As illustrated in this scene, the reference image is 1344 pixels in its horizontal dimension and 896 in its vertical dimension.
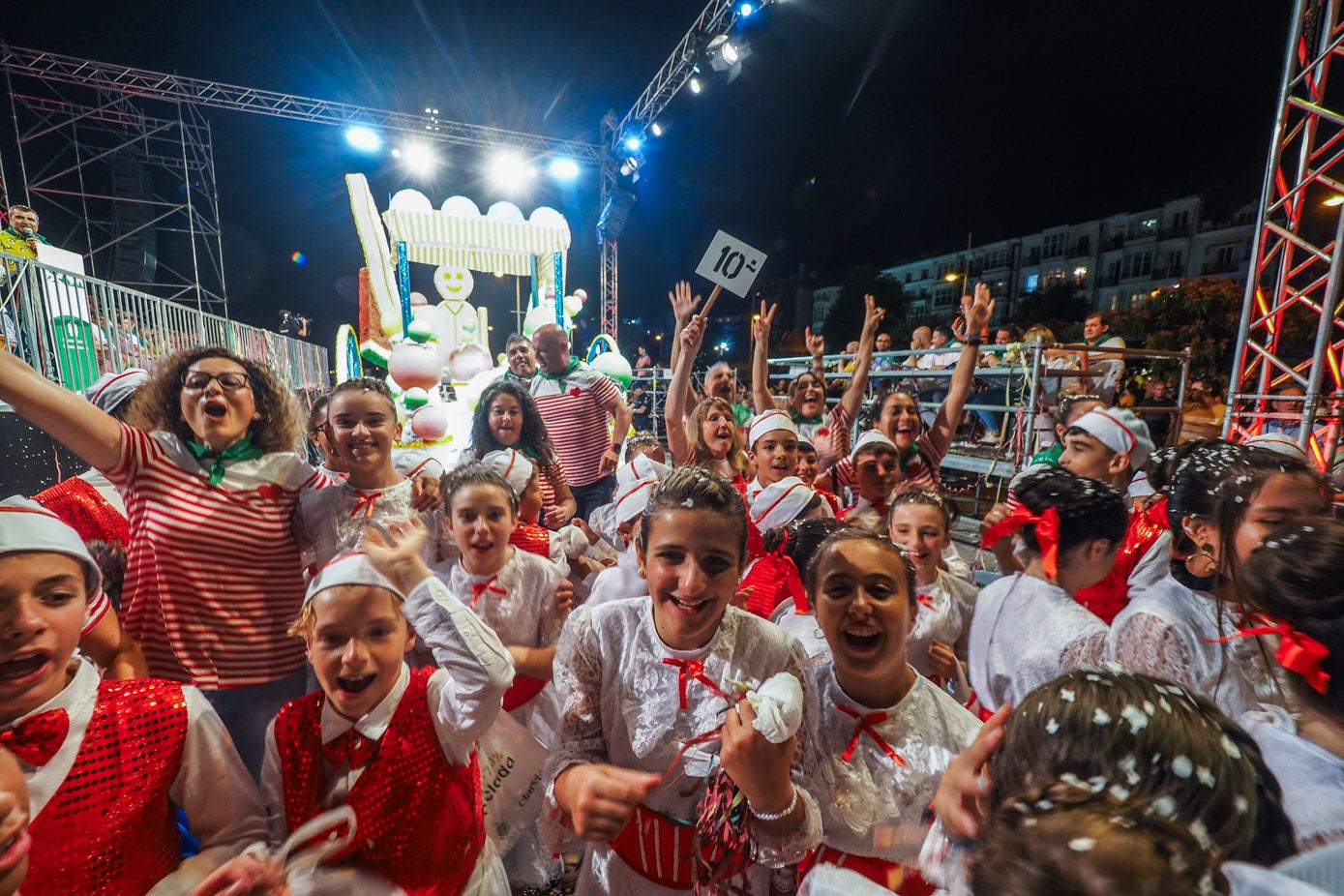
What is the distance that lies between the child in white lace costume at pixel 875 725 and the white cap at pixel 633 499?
4.95 ft

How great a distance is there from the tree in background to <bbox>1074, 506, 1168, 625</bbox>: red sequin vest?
2864cm

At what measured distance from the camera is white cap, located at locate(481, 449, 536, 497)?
3.04m

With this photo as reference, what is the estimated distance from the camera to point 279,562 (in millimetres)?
2055

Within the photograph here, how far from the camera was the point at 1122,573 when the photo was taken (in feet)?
8.36

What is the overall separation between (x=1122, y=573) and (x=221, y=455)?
3.73 m

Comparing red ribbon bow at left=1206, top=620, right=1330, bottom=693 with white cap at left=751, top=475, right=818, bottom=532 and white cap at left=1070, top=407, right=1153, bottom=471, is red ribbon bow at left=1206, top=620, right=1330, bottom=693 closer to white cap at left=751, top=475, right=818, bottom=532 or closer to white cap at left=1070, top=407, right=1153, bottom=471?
white cap at left=751, top=475, right=818, bottom=532

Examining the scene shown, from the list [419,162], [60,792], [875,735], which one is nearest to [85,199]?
[419,162]

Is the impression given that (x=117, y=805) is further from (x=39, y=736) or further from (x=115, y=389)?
(x=115, y=389)

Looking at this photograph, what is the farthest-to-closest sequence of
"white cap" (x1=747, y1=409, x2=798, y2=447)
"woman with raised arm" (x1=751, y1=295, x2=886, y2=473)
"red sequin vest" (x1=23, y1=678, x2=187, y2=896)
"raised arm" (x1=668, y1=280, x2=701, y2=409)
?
"woman with raised arm" (x1=751, y1=295, x2=886, y2=473) < "raised arm" (x1=668, y1=280, x2=701, y2=409) < "white cap" (x1=747, y1=409, x2=798, y2=447) < "red sequin vest" (x1=23, y1=678, x2=187, y2=896)

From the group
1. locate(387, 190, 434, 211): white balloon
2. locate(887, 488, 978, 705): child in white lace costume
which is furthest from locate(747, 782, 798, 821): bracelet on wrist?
locate(387, 190, 434, 211): white balloon

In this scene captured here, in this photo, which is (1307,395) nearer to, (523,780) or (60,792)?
(523,780)

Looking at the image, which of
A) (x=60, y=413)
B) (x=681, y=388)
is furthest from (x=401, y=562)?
(x=681, y=388)

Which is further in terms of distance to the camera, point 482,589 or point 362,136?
point 362,136

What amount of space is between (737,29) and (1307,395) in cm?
841
